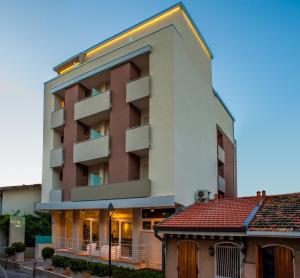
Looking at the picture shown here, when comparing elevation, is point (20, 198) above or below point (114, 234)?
above

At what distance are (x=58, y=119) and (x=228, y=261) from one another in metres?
18.0

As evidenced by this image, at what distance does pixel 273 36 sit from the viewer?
2361 cm

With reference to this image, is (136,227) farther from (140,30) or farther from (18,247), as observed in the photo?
(140,30)

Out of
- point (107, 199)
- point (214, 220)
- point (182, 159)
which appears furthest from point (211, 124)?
point (214, 220)

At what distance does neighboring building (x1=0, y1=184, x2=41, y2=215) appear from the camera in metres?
34.6

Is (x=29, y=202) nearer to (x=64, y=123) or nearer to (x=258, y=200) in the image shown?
(x=64, y=123)

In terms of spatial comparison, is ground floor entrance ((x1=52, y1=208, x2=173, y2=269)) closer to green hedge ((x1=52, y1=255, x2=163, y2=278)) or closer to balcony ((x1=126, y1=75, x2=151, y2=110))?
green hedge ((x1=52, y1=255, x2=163, y2=278))

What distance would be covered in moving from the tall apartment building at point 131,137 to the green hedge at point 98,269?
4.29ft

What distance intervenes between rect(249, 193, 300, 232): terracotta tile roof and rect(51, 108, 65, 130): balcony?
17.0m

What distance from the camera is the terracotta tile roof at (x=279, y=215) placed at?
14.0 metres

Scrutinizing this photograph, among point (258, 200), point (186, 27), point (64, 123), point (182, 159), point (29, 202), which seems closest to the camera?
point (258, 200)

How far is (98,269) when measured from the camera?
20656 mm

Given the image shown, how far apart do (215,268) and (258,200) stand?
4.25 metres

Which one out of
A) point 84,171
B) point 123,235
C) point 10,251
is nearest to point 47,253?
point 10,251
